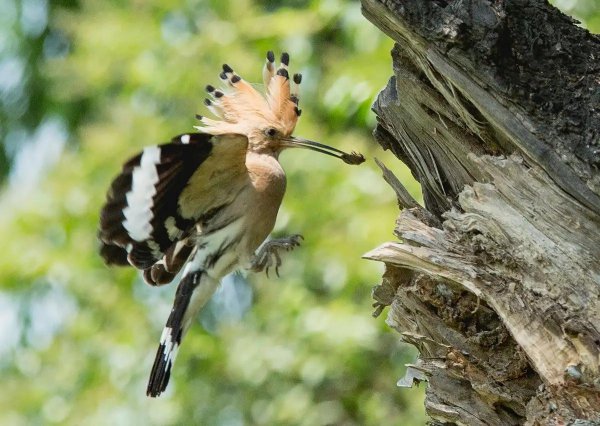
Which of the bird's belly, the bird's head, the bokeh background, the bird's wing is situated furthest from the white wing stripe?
the bokeh background

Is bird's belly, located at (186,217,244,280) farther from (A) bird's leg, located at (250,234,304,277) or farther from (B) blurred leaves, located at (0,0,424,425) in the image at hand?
(B) blurred leaves, located at (0,0,424,425)

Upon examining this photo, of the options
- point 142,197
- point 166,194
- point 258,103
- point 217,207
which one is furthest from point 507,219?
point 258,103

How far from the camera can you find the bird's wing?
11.3ft

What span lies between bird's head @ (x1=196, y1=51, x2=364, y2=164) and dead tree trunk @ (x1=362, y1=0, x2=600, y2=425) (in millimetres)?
1861

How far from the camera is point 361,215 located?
548cm

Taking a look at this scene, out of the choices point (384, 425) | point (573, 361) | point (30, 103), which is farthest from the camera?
point (30, 103)

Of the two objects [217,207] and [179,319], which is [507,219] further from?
[179,319]

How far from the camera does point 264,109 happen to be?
470 centimetres

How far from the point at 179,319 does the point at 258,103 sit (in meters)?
1.03

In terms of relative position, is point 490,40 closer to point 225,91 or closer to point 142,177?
point 142,177

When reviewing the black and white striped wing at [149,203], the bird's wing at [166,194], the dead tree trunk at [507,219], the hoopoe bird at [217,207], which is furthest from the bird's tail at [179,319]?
the dead tree trunk at [507,219]

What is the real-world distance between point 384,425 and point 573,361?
12.7 ft

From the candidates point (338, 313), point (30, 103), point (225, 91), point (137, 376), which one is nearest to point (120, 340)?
point (137, 376)

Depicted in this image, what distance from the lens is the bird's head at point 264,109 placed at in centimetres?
468
